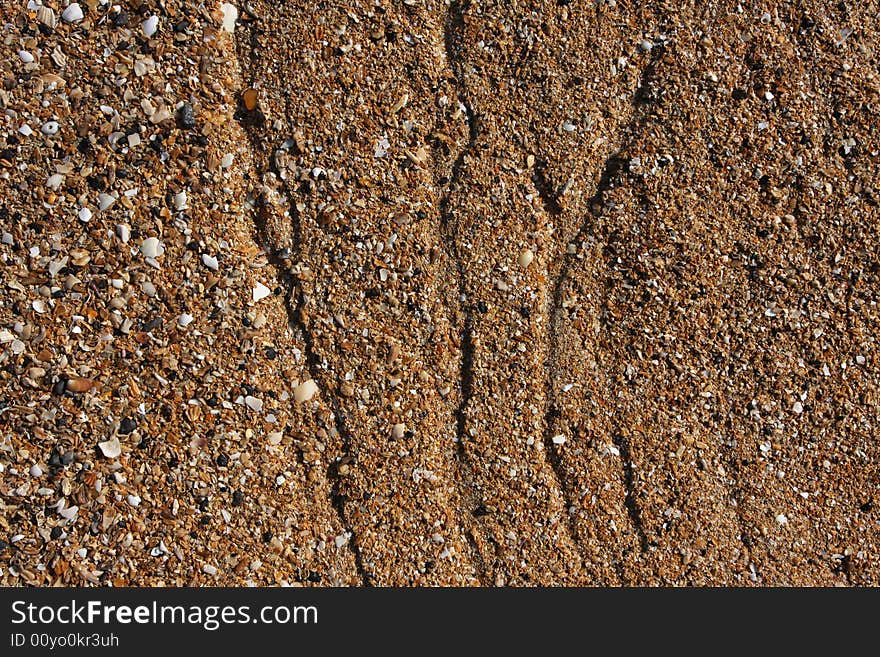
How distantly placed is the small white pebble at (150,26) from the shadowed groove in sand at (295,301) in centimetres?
16

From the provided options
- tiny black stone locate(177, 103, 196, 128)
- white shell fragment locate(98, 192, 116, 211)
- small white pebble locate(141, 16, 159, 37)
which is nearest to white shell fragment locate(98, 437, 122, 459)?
white shell fragment locate(98, 192, 116, 211)

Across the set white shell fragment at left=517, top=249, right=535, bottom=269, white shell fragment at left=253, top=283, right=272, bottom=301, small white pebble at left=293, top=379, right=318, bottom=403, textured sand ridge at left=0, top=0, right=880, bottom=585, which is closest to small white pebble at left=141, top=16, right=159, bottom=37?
textured sand ridge at left=0, top=0, right=880, bottom=585

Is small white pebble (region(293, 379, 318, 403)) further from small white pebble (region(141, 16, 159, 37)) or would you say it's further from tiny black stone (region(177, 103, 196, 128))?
small white pebble (region(141, 16, 159, 37))

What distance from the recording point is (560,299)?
153 cm

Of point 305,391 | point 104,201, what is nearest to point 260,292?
point 305,391

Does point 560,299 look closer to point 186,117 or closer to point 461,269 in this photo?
point 461,269

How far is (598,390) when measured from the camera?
153 centimetres

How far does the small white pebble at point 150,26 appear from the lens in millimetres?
1415

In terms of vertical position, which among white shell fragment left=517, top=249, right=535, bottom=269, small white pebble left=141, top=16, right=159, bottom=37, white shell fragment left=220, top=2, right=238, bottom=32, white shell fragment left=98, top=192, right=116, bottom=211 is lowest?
white shell fragment left=517, top=249, right=535, bottom=269

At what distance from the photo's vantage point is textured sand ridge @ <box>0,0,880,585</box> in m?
1.38

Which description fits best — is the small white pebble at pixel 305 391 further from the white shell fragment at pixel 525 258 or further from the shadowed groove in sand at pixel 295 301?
the white shell fragment at pixel 525 258

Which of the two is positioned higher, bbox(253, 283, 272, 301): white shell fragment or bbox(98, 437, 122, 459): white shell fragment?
bbox(253, 283, 272, 301): white shell fragment

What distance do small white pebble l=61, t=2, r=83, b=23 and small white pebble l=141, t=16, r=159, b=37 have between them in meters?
0.12

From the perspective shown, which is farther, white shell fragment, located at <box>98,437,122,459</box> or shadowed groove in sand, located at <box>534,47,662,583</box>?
shadowed groove in sand, located at <box>534,47,662,583</box>
